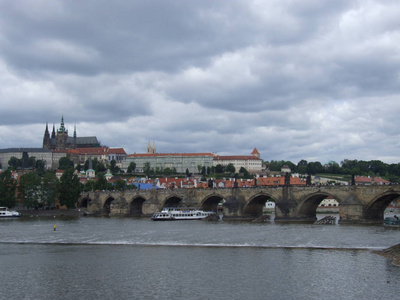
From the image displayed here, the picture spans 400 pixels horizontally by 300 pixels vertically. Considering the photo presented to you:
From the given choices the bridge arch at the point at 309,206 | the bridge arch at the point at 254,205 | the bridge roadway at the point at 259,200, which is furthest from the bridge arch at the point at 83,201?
the bridge arch at the point at 309,206

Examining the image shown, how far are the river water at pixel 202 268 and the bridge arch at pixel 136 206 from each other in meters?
48.6

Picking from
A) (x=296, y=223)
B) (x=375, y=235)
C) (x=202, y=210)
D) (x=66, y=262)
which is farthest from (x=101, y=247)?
(x=202, y=210)

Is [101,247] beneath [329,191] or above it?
beneath

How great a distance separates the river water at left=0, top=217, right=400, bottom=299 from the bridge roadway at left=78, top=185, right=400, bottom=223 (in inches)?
558

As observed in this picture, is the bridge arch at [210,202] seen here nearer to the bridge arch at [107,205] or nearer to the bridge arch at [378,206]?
the bridge arch at [107,205]

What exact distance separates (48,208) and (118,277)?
79.9 metres

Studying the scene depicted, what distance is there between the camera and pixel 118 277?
27.3 meters

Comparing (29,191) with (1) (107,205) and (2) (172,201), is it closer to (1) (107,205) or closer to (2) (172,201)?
(1) (107,205)

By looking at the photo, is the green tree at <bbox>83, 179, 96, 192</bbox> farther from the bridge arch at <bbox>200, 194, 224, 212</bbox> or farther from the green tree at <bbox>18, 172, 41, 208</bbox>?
the bridge arch at <bbox>200, 194, 224, 212</bbox>

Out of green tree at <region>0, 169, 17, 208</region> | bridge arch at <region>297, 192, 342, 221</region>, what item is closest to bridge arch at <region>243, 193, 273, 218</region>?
bridge arch at <region>297, 192, 342, 221</region>

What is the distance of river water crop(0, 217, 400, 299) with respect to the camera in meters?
23.5

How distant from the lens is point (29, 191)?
9788cm

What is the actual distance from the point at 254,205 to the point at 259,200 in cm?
113

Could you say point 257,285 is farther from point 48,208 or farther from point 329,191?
point 48,208
